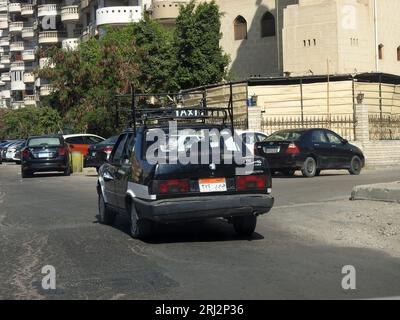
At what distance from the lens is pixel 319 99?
1363 inches

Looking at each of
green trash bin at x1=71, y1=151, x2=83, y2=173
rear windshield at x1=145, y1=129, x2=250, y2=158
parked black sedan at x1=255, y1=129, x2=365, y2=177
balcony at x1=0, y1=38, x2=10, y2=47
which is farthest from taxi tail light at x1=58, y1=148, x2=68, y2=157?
balcony at x1=0, y1=38, x2=10, y2=47

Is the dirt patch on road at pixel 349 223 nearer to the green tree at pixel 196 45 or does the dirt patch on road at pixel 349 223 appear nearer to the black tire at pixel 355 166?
the black tire at pixel 355 166

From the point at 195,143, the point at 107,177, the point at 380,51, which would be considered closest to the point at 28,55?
the point at 380,51

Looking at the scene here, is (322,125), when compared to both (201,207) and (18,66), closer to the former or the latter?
(201,207)

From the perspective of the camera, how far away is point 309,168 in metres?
21.9

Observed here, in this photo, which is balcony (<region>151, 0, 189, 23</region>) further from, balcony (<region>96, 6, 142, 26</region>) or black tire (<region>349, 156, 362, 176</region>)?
black tire (<region>349, 156, 362, 176</region>)

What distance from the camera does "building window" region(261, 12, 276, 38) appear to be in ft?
160

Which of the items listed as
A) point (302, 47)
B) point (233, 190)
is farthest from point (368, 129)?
point (233, 190)

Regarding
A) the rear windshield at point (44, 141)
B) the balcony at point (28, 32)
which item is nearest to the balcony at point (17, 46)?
the balcony at point (28, 32)

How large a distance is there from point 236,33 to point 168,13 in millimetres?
5086

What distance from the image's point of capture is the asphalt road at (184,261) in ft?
23.6

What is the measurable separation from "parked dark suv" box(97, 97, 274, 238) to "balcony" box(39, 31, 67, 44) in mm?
68146

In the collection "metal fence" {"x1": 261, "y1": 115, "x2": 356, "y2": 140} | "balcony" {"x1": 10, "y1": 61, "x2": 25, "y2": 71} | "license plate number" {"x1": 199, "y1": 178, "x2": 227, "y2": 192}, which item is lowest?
"license plate number" {"x1": 199, "y1": 178, "x2": 227, "y2": 192}

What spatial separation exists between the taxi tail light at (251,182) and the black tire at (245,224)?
0.63 metres
